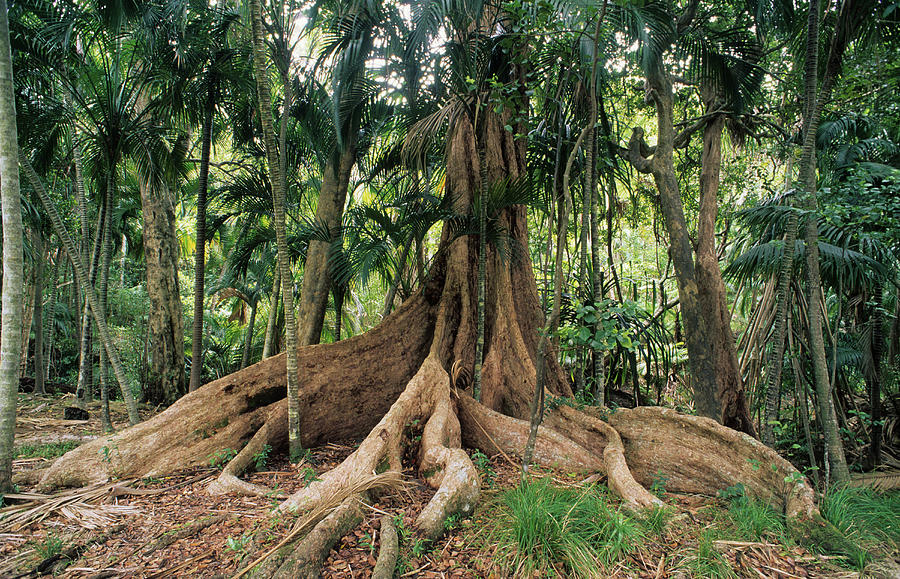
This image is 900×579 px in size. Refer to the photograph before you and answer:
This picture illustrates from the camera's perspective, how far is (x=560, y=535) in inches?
93.5

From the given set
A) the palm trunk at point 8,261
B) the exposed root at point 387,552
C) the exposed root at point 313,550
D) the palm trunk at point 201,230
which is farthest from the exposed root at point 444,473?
the palm trunk at point 201,230

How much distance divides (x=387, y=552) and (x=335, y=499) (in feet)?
1.74

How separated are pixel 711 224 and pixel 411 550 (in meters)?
4.68

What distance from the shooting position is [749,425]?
4824 millimetres

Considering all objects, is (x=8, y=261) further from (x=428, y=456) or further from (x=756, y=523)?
(x=756, y=523)

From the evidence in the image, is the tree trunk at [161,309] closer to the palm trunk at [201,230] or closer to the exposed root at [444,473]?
the palm trunk at [201,230]

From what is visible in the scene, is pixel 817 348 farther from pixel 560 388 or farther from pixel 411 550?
pixel 411 550

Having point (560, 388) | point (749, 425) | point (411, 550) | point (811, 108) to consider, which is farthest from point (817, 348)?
point (411, 550)

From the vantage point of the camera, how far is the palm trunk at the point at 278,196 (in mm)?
3225

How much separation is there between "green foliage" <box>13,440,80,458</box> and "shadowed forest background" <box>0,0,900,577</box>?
4 centimetres

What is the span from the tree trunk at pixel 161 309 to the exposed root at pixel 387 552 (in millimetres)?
6371

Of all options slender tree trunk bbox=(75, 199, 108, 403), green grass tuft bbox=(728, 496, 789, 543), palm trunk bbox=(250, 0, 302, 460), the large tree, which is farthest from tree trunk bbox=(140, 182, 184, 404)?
green grass tuft bbox=(728, 496, 789, 543)

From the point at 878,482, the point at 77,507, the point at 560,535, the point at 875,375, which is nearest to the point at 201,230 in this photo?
Answer: the point at 77,507

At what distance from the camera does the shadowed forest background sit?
270 cm
